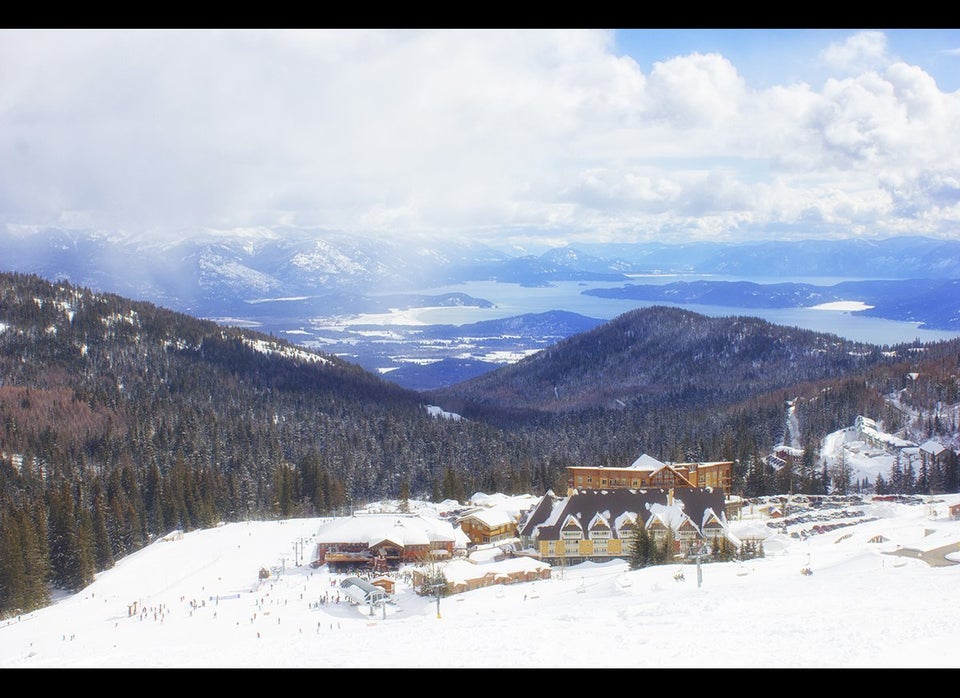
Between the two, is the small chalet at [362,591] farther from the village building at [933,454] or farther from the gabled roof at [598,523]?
the village building at [933,454]

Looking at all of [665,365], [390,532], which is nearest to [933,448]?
[390,532]

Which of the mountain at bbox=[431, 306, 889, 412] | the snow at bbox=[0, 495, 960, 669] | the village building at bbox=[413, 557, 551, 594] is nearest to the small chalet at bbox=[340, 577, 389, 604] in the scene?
the snow at bbox=[0, 495, 960, 669]

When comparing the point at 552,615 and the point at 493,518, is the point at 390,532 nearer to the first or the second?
the point at 493,518

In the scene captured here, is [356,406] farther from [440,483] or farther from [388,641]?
[388,641]

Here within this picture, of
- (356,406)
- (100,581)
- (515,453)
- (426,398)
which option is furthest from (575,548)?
(426,398)

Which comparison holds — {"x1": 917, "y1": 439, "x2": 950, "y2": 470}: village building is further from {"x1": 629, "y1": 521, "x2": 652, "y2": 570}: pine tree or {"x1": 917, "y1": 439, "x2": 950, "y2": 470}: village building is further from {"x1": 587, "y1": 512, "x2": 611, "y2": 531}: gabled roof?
{"x1": 629, "y1": 521, "x2": 652, "y2": 570}: pine tree

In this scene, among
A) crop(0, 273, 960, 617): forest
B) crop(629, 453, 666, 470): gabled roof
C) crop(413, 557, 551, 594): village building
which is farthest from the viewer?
crop(629, 453, 666, 470): gabled roof
